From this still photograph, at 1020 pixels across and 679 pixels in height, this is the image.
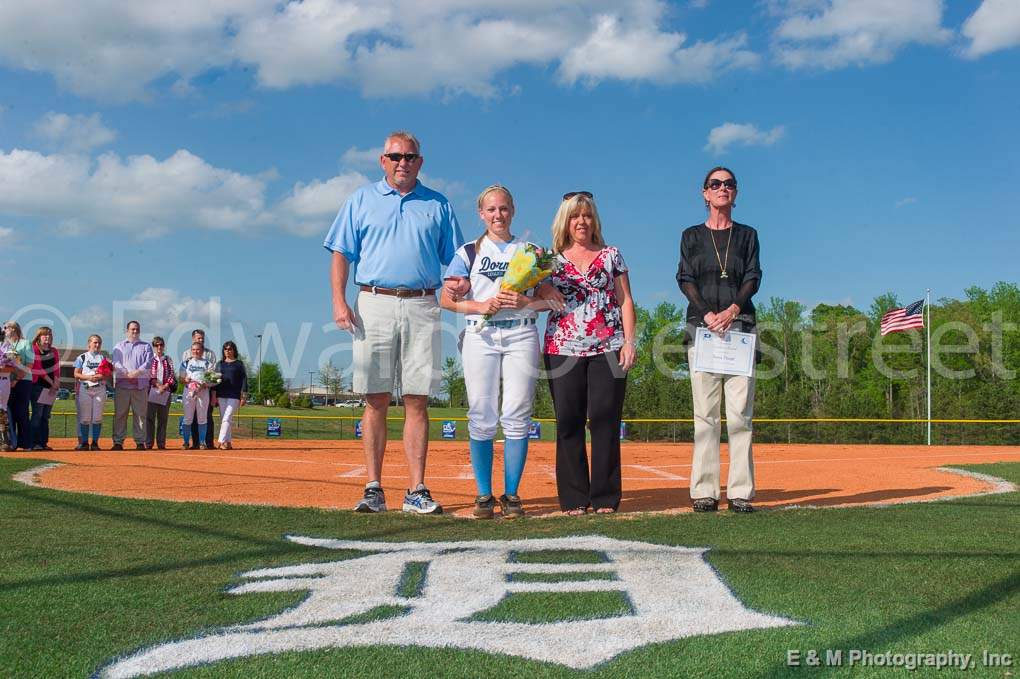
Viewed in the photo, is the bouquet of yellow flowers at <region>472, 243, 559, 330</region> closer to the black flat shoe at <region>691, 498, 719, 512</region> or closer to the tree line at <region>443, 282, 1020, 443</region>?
the black flat shoe at <region>691, 498, 719, 512</region>

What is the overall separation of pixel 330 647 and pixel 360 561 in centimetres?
137

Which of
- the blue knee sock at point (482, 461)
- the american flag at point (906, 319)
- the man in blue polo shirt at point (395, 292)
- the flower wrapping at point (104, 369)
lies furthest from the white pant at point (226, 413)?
the american flag at point (906, 319)

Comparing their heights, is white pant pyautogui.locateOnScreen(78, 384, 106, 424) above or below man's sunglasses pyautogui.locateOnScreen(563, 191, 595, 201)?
below

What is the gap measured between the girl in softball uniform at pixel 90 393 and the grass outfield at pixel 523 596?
7.63 meters

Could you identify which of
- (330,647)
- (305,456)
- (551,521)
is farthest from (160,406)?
(330,647)

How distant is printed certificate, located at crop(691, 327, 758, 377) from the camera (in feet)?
18.5

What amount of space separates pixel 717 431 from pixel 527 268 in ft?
6.00

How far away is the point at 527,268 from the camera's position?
5.07 m

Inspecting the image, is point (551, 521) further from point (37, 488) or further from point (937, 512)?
point (37, 488)

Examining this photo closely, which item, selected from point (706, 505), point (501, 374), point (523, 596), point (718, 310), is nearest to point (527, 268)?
point (501, 374)

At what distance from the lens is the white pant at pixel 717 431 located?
5.68 metres

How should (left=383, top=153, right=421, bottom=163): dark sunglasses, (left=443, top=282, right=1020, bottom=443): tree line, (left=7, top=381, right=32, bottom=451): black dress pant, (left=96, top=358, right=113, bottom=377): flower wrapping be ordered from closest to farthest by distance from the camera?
1. (left=383, top=153, right=421, bottom=163): dark sunglasses
2. (left=7, top=381, right=32, bottom=451): black dress pant
3. (left=96, top=358, right=113, bottom=377): flower wrapping
4. (left=443, top=282, right=1020, bottom=443): tree line

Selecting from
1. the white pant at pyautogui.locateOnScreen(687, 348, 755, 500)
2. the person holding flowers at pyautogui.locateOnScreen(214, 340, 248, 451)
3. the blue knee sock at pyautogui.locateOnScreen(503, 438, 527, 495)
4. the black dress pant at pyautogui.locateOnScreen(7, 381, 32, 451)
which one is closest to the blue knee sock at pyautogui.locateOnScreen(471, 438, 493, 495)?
the blue knee sock at pyautogui.locateOnScreen(503, 438, 527, 495)

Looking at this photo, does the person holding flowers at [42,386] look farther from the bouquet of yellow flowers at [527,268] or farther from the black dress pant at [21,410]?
the bouquet of yellow flowers at [527,268]
